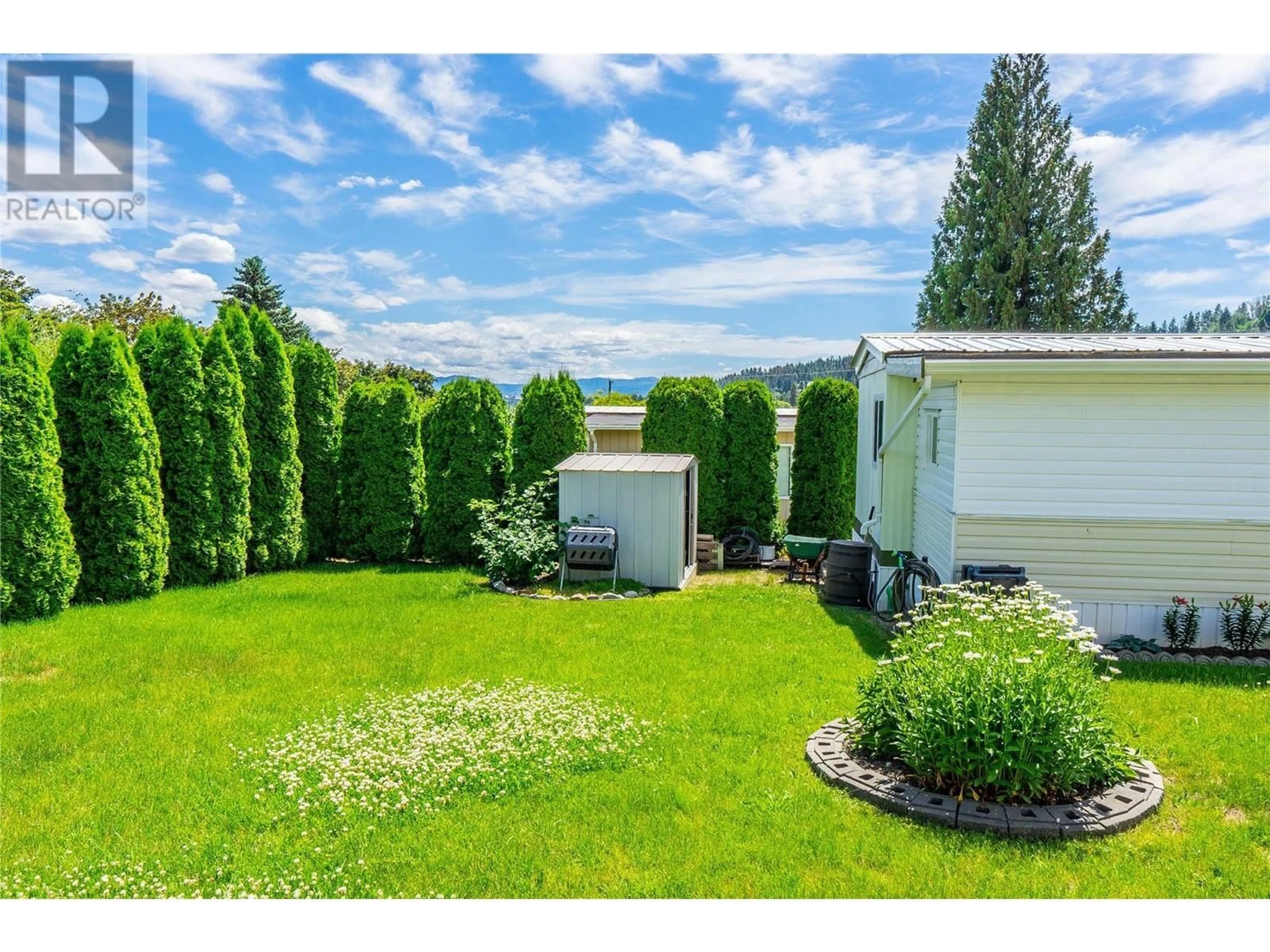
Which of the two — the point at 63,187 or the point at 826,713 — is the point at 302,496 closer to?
the point at 63,187

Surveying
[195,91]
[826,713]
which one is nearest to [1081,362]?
[826,713]

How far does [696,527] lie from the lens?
36.9 feet

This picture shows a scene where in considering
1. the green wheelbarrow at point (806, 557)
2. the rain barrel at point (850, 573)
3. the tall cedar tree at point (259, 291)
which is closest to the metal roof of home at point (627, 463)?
the green wheelbarrow at point (806, 557)

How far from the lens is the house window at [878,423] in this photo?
9.46 metres

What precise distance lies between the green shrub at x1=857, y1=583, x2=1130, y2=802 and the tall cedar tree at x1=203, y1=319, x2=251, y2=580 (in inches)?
315

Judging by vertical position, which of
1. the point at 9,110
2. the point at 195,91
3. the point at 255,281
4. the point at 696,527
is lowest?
the point at 696,527

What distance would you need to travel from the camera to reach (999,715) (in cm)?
379

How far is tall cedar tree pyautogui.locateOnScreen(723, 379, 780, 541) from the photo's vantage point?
1216cm

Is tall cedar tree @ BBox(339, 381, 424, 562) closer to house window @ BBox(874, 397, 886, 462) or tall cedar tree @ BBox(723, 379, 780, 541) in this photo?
tall cedar tree @ BBox(723, 379, 780, 541)

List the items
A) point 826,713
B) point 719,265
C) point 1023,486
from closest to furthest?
point 826,713 < point 1023,486 < point 719,265

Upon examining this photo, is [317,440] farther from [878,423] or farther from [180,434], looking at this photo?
[878,423]

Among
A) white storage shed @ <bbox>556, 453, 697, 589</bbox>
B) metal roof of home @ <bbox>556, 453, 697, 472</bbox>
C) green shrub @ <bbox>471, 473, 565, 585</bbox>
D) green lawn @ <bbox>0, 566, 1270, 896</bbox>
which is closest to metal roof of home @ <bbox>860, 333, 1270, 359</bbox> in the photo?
green lawn @ <bbox>0, 566, 1270, 896</bbox>

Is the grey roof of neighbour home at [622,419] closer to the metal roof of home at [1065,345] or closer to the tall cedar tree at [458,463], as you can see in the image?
the tall cedar tree at [458,463]
